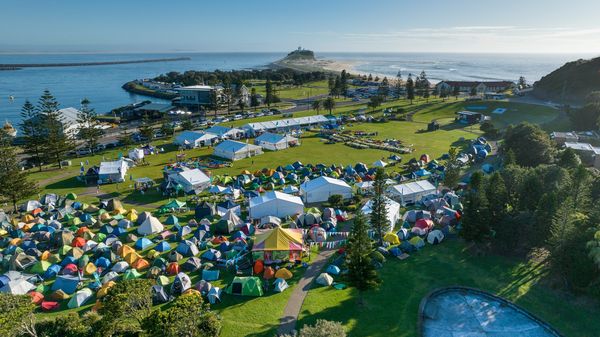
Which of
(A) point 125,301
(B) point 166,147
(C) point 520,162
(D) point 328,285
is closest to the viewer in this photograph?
(A) point 125,301

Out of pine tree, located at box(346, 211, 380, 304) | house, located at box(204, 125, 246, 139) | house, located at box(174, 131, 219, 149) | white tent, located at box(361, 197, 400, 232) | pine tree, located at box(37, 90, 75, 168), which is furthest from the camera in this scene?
house, located at box(204, 125, 246, 139)

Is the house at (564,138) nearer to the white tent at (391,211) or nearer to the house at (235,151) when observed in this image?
the white tent at (391,211)

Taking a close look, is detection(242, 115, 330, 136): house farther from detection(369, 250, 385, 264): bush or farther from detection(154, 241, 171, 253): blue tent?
detection(369, 250, 385, 264): bush

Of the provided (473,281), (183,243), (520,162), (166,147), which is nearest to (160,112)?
(166,147)

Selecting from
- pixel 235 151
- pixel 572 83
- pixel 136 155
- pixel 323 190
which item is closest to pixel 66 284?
pixel 323 190

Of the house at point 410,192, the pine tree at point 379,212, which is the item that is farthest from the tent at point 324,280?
the house at point 410,192

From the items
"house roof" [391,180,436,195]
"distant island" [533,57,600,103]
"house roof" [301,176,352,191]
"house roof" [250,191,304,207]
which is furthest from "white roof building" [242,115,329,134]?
"distant island" [533,57,600,103]

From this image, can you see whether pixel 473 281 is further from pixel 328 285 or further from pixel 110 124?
pixel 110 124
